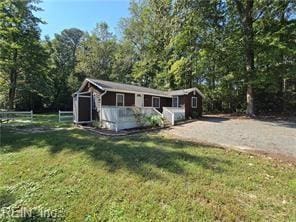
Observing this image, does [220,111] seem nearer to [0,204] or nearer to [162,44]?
[162,44]

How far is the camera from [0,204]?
5309 millimetres

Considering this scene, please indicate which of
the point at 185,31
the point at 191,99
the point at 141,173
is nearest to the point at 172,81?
the point at 191,99

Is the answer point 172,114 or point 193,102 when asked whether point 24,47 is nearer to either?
point 193,102

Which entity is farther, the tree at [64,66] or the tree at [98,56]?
the tree at [98,56]

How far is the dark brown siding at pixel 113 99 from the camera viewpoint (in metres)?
15.5

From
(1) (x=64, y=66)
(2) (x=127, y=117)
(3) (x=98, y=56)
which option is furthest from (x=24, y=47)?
(2) (x=127, y=117)

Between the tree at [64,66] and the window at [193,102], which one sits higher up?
the tree at [64,66]

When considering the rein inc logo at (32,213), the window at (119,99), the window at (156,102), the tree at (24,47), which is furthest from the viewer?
the tree at (24,47)

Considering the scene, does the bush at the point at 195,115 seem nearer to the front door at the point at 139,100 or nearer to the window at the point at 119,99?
the front door at the point at 139,100

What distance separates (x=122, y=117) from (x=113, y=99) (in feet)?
10.5

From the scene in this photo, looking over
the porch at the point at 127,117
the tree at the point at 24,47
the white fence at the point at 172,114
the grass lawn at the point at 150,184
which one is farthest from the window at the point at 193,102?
the tree at the point at 24,47

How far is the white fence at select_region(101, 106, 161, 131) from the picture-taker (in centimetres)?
1311

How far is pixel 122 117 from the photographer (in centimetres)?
1331

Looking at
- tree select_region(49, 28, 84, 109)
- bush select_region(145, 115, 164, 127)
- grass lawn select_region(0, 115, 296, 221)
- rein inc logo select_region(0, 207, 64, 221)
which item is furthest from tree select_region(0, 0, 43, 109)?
rein inc logo select_region(0, 207, 64, 221)
